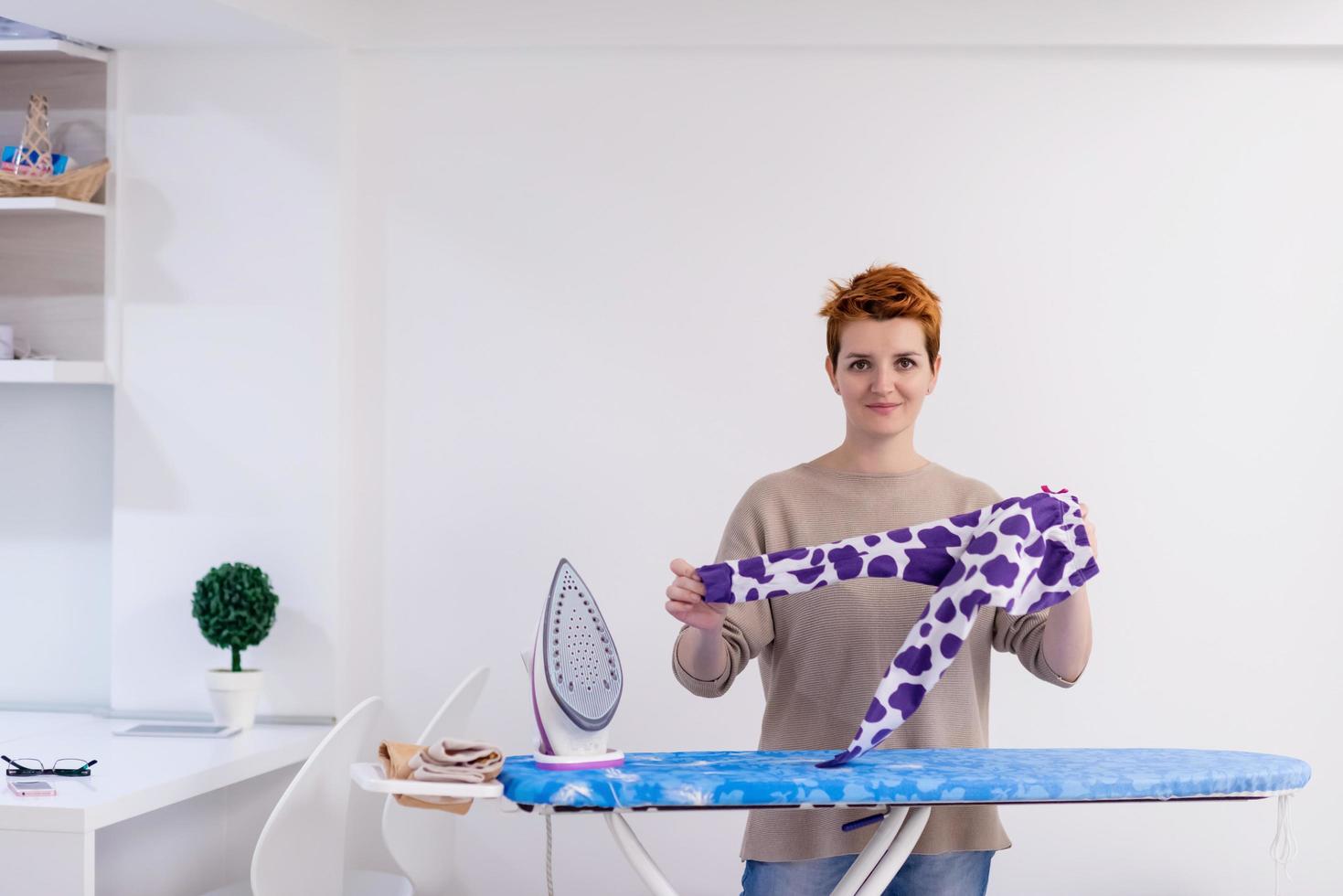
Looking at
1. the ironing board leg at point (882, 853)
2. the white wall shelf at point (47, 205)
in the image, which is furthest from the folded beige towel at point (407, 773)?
the white wall shelf at point (47, 205)

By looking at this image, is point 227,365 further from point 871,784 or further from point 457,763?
point 871,784

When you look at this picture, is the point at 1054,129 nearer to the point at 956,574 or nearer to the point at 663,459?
the point at 663,459

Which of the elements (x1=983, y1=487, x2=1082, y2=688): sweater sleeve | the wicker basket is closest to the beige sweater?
(x1=983, y1=487, x2=1082, y2=688): sweater sleeve

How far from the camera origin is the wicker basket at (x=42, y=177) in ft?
9.51

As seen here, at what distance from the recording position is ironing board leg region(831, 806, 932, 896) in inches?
63.8

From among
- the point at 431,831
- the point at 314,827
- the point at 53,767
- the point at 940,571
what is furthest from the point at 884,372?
the point at 53,767

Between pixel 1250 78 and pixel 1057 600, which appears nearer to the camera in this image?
pixel 1057 600

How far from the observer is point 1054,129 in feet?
9.83

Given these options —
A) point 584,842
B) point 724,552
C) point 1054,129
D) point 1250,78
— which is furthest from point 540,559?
point 1250,78

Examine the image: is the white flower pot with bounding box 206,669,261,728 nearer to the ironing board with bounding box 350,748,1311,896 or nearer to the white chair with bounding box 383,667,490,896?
the white chair with bounding box 383,667,490,896

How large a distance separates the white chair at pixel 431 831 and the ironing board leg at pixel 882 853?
1.10 meters

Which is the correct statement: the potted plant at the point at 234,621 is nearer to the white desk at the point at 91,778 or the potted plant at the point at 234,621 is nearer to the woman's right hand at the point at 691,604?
the white desk at the point at 91,778

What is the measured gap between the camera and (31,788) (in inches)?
85.8

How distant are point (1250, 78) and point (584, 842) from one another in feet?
8.05
